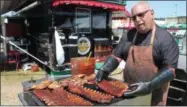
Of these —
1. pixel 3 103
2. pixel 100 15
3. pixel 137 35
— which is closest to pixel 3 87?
pixel 3 103

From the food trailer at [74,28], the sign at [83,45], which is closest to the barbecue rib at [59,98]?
the food trailer at [74,28]

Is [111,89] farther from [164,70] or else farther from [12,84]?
[12,84]

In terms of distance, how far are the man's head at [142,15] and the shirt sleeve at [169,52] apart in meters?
0.26

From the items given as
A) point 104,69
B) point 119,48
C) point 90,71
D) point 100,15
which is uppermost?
point 100,15

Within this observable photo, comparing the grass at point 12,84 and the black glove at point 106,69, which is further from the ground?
Answer: the black glove at point 106,69

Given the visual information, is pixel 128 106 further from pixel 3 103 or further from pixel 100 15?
pixel 100 15

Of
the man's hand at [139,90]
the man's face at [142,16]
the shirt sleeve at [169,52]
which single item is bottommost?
the man's hand at [139,90]

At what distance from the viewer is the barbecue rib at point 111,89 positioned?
236 cm

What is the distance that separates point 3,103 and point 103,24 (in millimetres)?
5513

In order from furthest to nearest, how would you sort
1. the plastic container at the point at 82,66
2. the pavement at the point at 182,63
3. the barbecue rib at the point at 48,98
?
the plastic container at the point at 82,66, the pavement at the point at 182,63, the barbecue rib at the point at 48,98

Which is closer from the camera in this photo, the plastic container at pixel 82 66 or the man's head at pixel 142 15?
the man's head at pixel 142 15

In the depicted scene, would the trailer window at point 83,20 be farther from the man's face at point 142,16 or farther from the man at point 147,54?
the man's face at point 142,16

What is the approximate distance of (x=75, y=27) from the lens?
870cm

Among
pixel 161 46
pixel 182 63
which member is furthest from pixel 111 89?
pixel 182 63
